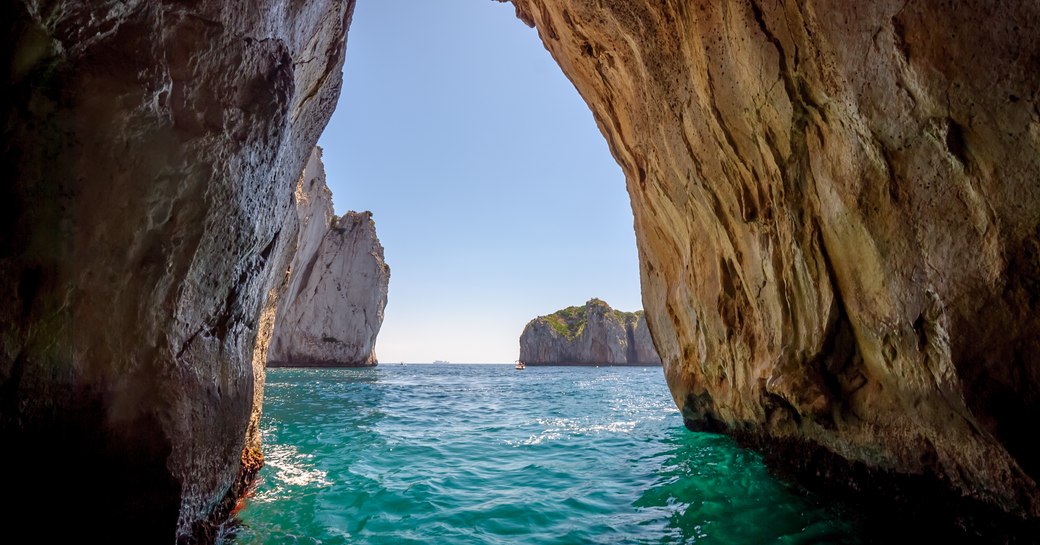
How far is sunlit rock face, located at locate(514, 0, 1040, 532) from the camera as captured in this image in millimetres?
3459

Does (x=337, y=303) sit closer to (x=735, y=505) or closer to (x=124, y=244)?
(x=735, y=505)

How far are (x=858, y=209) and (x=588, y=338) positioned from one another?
85012 millimetres

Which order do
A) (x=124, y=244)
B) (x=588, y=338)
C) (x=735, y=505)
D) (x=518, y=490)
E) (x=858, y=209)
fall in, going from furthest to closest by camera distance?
(x=588, y=338) → (x=518, y=490) → (x=735, y=505) → (x=858, y=209) → (x=124, y=244)

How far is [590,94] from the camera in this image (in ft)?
34.7

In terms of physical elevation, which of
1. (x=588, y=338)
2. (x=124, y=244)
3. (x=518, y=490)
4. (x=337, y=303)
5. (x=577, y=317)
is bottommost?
(x=518, y=490)

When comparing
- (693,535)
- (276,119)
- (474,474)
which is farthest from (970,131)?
(474,474)

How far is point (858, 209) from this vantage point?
15.4 ft

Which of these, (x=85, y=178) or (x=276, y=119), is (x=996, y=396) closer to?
(x=276, y=119)

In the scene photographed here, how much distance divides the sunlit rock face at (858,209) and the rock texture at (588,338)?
260ft

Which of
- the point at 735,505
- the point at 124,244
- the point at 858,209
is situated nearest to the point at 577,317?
the point at 735,505

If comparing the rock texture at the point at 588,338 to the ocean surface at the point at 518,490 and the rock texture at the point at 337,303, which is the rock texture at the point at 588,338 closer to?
the rock texture at the point at 337,303

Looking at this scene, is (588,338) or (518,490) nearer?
(518,490)

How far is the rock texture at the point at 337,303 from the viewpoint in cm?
5472

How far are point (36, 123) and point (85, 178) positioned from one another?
384mm
